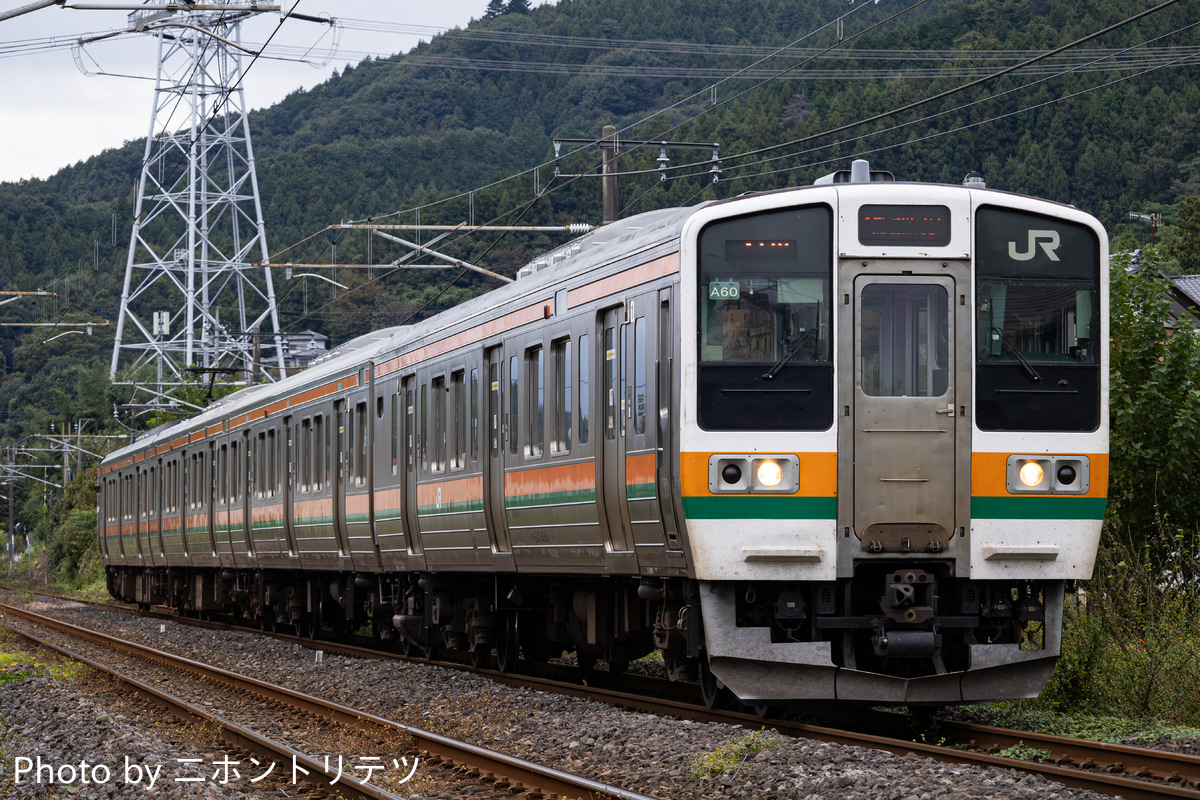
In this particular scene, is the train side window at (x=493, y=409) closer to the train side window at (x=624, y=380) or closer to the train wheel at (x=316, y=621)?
the train side window at (x=624, y=380)

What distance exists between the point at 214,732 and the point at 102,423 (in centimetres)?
7150

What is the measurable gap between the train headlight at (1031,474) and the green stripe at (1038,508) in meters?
0.09

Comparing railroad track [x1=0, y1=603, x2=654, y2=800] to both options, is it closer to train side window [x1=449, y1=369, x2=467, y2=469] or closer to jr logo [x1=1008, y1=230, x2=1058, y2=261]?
train side window [x1=449, y1=369, x2=467, y2=469]

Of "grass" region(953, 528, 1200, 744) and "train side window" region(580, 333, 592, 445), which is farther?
"train side window" region(580, 333, 592, 445)

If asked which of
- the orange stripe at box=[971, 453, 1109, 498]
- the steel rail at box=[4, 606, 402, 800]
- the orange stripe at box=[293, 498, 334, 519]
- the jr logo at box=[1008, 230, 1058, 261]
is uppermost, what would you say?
the jr logo at box=[1008, 230, 1058, 261]

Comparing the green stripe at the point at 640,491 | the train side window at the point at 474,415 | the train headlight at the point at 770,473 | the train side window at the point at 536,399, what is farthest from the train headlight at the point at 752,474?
the train side window at the point at 474,415

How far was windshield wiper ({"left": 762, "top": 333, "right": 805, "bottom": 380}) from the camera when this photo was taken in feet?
30.3

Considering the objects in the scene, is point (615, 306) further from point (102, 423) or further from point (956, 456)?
point (102, 423)

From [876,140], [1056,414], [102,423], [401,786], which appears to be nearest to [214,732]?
[401,786]

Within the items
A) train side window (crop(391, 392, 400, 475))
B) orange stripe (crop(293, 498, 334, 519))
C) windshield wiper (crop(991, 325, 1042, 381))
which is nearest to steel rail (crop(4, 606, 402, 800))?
orange stripe (crop(293, 498, 334, 519))

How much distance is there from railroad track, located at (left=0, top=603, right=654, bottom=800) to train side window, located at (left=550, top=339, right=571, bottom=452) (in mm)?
2312

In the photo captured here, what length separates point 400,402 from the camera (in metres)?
15.6

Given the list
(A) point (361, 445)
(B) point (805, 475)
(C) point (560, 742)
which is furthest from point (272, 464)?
(B) point (805, 475)

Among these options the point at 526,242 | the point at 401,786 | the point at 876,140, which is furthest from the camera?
the point at 876,140
